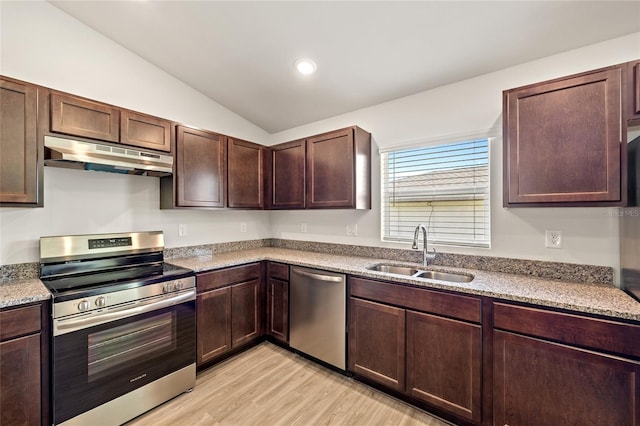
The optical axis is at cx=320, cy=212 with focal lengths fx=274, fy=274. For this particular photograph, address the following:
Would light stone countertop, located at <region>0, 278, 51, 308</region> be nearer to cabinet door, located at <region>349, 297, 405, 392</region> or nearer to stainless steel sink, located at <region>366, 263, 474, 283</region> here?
cabinet door, located at <region>349, 297, 405, 392</region>

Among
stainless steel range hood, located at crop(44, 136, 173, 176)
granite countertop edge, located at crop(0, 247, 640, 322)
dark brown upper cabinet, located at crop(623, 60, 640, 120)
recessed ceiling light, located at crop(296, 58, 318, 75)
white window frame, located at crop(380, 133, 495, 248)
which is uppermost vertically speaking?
recessed ceiling light, located at crop(296, 58, 318, 75)

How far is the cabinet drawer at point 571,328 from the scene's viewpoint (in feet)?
4.28

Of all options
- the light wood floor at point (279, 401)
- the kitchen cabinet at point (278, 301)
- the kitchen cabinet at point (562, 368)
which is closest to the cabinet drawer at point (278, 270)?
Result: the kitchen cabinet at point (278, 301)

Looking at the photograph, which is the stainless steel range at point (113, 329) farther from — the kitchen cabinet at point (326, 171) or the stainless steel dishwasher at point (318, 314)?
the kitchen cabinet at point (326, 171)

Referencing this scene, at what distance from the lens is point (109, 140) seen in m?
2.10

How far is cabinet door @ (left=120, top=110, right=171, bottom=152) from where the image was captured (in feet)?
7.14

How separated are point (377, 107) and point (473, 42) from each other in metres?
1.02

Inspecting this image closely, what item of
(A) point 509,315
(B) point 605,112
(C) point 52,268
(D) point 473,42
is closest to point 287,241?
(C) point 52,268

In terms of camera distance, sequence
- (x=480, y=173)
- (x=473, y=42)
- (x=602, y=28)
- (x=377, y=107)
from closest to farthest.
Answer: (x=602, y=28), (x=473, y=42), (x=480, y=173), (x=377, y=107)

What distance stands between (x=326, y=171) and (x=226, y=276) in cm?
139

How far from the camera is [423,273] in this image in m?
2.30

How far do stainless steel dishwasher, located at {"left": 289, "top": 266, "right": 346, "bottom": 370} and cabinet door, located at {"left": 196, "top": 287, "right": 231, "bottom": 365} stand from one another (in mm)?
593

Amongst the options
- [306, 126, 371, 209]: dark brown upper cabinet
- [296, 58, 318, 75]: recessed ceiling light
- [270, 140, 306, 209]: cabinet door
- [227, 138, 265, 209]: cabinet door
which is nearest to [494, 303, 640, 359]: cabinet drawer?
[306, 126, 371, 209]: dark brown upper cabinet

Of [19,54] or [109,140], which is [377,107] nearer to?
[109,140]
